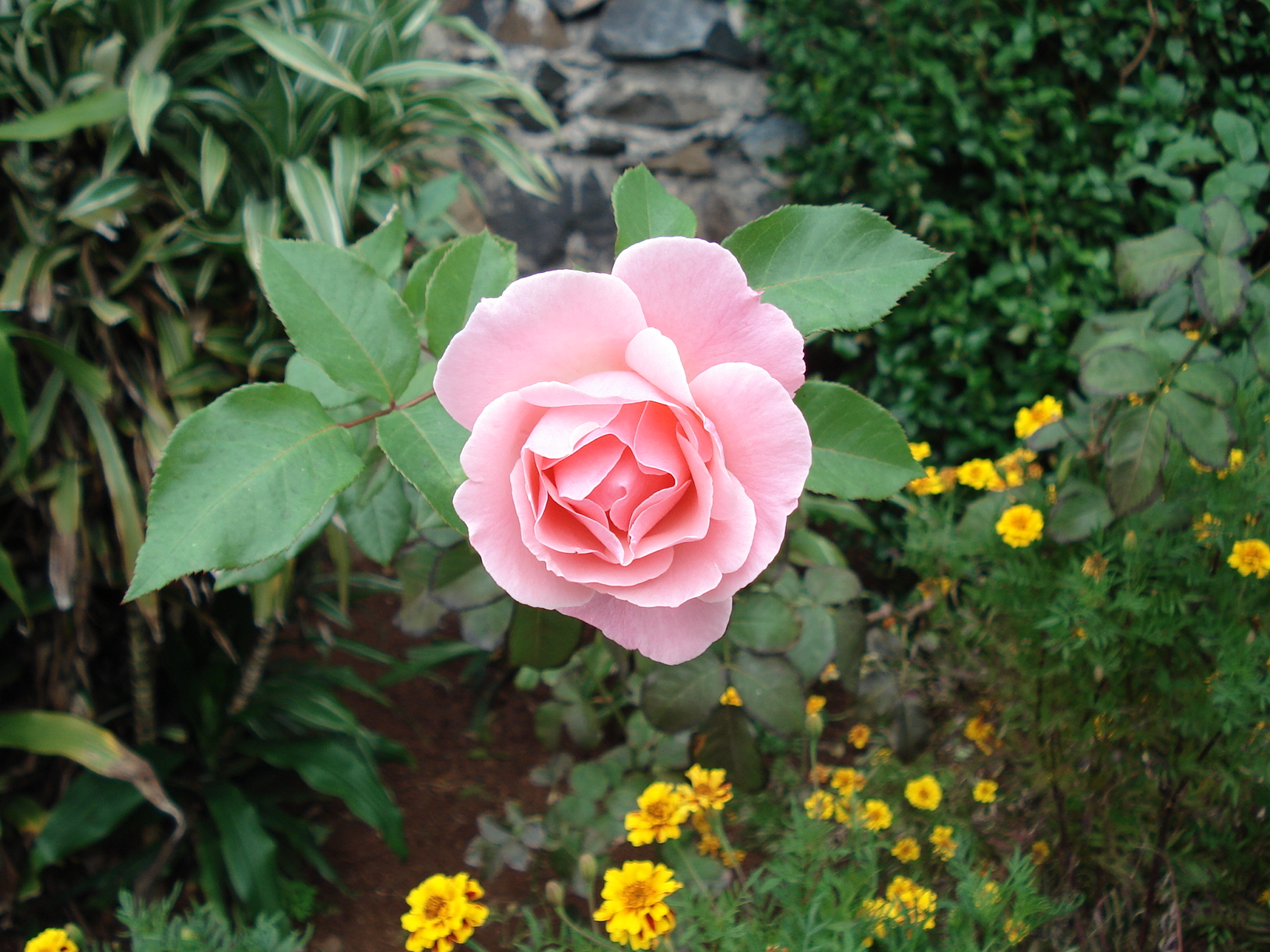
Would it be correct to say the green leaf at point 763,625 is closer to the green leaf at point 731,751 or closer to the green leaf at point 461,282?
the green leaf at point 731,751

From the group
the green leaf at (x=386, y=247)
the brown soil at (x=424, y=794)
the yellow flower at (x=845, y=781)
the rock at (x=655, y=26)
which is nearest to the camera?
the green leaf at (x=386, y=247)

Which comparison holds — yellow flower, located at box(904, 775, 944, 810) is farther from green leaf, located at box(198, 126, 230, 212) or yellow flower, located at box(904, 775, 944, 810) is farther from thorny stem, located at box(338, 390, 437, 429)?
green leaf, located at box(198, 126, 230, 212)

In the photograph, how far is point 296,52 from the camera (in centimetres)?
174

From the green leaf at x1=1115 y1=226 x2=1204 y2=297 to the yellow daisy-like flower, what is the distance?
1415mm

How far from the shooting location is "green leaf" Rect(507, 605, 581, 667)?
73cm

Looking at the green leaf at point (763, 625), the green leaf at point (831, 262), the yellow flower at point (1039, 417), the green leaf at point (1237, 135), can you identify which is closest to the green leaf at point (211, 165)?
the green leaf at point (763, 625)

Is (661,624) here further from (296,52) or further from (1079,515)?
(296,52)

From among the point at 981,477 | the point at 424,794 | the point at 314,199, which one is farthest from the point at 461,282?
the point at 424,794

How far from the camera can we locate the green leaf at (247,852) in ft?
5.08

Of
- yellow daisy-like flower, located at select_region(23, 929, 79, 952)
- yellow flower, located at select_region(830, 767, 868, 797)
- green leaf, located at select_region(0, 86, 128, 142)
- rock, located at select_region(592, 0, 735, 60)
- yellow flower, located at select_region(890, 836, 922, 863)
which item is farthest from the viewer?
rock, located at select_region(592, 0, 735, 60)

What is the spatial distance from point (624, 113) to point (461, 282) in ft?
8.66

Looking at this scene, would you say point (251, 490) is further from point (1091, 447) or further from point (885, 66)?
point (885, 66)

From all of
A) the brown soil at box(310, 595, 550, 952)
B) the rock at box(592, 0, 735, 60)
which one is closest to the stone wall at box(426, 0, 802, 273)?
the rock at box(592, 0, 735, 60)

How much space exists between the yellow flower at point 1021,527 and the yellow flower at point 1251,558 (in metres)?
0.24
